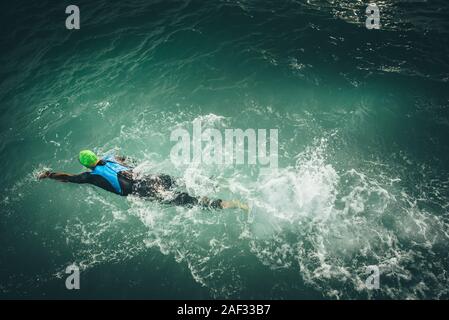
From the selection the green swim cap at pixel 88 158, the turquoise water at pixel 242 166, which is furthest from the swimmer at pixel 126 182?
the turquoise water at pixel 242 166

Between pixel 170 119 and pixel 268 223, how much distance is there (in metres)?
5.46

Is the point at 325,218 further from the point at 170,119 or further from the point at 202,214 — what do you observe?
the point at 170,119

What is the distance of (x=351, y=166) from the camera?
8.98 metres

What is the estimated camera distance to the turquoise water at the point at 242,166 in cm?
754

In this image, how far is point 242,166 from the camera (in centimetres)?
978

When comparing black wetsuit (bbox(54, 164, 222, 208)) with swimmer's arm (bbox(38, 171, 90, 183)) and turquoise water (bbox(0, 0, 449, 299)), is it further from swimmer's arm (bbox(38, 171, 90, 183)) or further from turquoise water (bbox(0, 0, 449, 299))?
turquoise water (bbox(0, 0, 449, 299))

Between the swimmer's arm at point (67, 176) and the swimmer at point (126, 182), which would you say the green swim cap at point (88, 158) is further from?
the swimmer's arm at point (67, 176)

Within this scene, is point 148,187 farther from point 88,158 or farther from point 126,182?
point 88,158

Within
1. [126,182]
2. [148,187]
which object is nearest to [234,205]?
[148,187]

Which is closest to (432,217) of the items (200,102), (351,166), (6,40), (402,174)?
(402,174)

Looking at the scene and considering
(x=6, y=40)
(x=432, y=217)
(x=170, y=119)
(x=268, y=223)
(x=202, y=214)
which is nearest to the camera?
(x=432, y=217)

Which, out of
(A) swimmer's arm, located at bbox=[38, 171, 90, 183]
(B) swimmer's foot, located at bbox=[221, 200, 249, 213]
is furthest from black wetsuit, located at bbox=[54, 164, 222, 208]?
(B) swimmer's foot, located at bbox=[221, 200, 249, 213]

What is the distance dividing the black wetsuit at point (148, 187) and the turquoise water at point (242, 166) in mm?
547

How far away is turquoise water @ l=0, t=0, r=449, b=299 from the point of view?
7.54m
